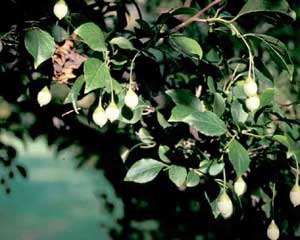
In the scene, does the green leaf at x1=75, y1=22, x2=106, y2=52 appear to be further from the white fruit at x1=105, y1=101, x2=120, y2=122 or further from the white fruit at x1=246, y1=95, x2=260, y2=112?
the white fruit at x1=246, y1=95, x2=260, y2=112

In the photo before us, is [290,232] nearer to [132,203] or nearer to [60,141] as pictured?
[132,203]

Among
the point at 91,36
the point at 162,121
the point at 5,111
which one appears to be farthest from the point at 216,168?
the point at 5,111

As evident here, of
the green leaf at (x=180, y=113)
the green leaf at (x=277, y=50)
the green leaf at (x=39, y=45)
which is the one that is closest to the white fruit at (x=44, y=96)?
the green leaf at (x=39, y=45)

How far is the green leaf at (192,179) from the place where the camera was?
2.85 feet

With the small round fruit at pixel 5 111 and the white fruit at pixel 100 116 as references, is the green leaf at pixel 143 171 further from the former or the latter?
the small round fruit at pixel 5 111

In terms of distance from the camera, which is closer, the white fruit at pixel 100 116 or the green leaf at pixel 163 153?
the white fruit at pixel 100 116

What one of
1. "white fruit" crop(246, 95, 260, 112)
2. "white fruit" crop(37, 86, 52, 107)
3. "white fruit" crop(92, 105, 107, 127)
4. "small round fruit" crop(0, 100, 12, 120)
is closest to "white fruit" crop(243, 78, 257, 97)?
"white fruit" crop(246, 95, 260, 112)

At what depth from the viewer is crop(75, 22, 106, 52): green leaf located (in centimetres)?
76

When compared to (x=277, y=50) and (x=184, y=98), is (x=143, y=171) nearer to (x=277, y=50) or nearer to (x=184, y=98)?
(x=184, y=98)

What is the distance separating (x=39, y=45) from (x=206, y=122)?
0.27 metres

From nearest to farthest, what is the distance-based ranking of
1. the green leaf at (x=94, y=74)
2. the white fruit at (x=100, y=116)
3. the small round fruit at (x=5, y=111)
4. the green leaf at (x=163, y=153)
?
the green leaf at (x=94, y=74), the white fruit at (x=100, y=116), the green leaf at (x=163, y=153), the small round fruit at (x=5, y=111)

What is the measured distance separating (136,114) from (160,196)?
52cm

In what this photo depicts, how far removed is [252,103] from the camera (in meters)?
0.82

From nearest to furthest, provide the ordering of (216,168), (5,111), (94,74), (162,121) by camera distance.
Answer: (94,74) → (216,168) → (162,121) → (5,111)
